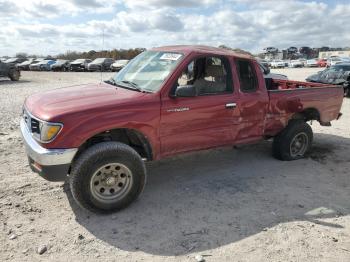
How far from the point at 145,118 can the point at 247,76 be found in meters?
2.01

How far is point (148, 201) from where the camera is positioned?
4762 millimetres

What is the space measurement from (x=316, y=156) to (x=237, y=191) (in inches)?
99.3

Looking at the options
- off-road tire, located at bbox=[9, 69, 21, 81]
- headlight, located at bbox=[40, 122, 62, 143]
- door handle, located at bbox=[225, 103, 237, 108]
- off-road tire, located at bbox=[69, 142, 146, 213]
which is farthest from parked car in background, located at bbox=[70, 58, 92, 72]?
headlight, located at bbox=[40, 122, 62, 143]

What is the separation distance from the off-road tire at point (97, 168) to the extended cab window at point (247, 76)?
213 cm

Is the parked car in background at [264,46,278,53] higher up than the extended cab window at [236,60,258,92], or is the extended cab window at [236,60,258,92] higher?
the parked car in background at [264,46,278,53]

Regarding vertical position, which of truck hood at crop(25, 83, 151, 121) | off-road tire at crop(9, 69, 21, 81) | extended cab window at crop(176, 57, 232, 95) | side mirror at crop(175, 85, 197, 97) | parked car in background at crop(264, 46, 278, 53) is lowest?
off-road tire at crop(9, 69, 21, 81)

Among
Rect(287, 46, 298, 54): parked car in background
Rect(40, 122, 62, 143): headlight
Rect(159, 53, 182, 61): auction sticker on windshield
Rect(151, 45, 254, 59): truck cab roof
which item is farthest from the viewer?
Rect(287, 46, 298, 54): parked car in background

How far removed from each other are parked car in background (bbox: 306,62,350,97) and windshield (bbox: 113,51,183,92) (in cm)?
1293

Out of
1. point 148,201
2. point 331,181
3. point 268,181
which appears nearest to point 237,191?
point 268,181

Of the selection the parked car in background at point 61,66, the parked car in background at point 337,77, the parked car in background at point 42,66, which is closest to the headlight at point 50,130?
the parked car in background at point 337,77

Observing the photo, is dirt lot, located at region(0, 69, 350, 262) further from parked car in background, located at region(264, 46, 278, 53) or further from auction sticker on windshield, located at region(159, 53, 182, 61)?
parked car in background, located at region(264, 46, 278, 53)

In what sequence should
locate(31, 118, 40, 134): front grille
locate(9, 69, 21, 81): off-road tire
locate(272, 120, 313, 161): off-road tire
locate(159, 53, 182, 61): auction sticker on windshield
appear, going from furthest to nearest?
1. locate(9, 69, 21, 81): off-road tire
2. locate(272, 120, 313, 161): off-road tire
3. locate(159, 53, 182, 61): auction sticker on windshield
4. locate(31, 118, 40, 134): front grille

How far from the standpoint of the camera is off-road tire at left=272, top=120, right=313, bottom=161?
250 inches

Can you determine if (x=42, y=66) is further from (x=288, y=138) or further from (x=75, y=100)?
(x=75, y=100)
